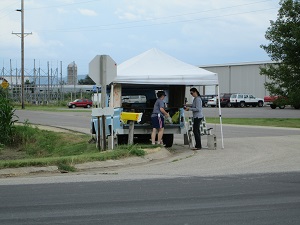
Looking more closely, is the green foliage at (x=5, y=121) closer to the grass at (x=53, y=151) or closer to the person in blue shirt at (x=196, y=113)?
the grass at (x=53, y=151)

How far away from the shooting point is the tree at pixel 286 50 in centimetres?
3688

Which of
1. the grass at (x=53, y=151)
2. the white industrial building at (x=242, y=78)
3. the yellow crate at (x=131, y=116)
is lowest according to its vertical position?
the grass at (x=53, y=151)

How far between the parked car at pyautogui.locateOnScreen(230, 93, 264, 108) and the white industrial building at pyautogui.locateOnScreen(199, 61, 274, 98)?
5.76m

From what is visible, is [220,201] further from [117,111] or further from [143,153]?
[117,111]

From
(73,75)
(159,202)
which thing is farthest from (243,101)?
(159,202)

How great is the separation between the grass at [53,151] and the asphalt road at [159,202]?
2.84m

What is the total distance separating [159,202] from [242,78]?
7439cm

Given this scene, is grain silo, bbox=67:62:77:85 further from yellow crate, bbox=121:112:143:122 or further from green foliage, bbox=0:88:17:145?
yellow crate, bbox=121:112:143:122

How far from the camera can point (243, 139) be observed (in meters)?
21.3

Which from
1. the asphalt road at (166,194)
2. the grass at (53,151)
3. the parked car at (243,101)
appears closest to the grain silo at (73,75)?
the parked car at (243,101)

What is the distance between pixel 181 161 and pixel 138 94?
5.54 m

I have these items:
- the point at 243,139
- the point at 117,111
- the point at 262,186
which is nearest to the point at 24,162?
the point at 117,111

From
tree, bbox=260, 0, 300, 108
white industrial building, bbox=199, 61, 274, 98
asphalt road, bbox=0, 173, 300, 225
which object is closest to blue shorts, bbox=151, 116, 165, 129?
asphalt road, bbox=0, 173, 300, 225

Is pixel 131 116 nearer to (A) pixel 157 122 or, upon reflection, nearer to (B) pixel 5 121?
(A) pixel 157 122
